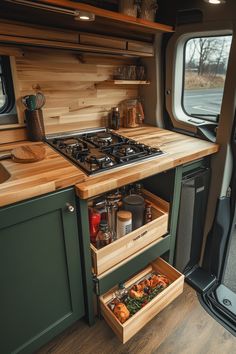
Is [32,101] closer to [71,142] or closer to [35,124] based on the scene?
[35,124]

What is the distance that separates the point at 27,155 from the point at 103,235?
1.90 feet

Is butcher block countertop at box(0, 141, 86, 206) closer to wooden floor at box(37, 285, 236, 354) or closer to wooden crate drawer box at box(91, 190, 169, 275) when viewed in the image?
wooden crate drawer box at box(91, 190, 169, 275)

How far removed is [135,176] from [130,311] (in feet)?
2.55

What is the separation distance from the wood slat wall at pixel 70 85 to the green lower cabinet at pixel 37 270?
78 cm

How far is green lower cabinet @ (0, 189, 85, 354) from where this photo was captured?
0.97m

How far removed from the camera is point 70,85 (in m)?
1.62

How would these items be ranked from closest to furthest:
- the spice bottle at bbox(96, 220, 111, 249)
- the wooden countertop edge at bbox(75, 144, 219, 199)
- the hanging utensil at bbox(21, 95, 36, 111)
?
1. the wooden countertop edge at bbox(75, 144, 219, 199)
2. the spice bottle at bbox(96, 220, 111, 249)
3. the hanging utensil at bbox(21, 95, 36, 111)

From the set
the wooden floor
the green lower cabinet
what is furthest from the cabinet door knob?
the wooden floor

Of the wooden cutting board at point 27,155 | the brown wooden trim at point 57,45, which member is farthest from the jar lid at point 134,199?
the brown wooden trim at point 57,45

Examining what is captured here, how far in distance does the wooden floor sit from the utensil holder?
1.20m

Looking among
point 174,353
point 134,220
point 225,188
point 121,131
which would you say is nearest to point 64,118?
point 121,131

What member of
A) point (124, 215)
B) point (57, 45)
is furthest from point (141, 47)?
point (124, 215)

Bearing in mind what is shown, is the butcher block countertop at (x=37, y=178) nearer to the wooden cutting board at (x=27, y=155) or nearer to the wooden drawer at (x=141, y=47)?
the wooden cutting board at (x=27, y=155)

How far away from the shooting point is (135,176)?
1.16 m
